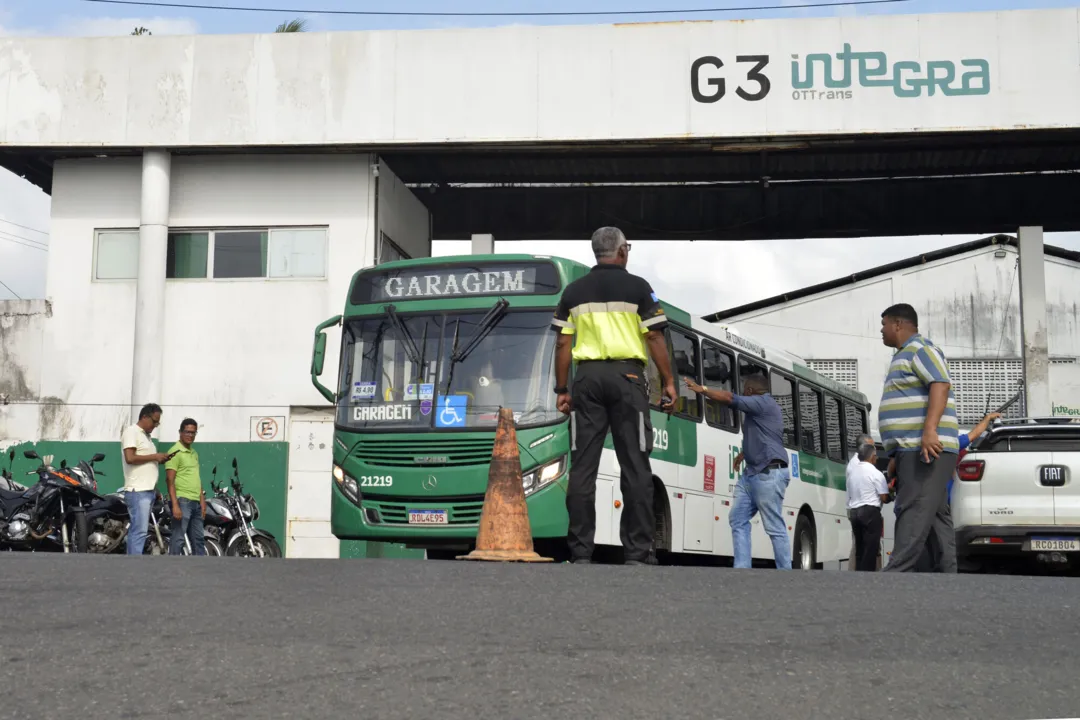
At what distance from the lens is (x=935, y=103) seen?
2362 cm

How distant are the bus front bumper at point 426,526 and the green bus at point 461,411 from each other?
12mm

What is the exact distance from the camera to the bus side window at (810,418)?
19078mm

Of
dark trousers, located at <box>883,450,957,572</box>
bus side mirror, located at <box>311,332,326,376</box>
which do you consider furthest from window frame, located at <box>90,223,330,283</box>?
dark trousers, located at <box>883,450,957,572</box>

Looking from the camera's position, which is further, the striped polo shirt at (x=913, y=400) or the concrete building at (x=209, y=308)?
the concrete building at (x=209, y=308)

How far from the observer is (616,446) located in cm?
938

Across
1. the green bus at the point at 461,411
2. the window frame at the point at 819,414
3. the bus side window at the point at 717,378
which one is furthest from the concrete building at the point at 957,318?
the green bus at the point at 461,411

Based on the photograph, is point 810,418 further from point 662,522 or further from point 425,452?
point 425,452

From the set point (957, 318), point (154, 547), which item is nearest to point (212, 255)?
point (154, 547)

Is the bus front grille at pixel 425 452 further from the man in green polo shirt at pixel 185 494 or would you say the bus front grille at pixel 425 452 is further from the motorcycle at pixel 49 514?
the motorcycle at pixel 49 514

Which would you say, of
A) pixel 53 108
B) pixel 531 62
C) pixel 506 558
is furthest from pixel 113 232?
pixel 506 558

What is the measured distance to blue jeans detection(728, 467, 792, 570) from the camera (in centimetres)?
1292

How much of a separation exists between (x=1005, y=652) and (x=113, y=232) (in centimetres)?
2312

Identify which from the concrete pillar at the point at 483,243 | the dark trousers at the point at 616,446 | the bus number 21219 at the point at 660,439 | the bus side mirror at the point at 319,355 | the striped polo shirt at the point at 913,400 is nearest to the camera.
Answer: the dark trousers at the point at 616,446

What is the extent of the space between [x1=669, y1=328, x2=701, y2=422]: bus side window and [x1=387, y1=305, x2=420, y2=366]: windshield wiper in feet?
9.12
